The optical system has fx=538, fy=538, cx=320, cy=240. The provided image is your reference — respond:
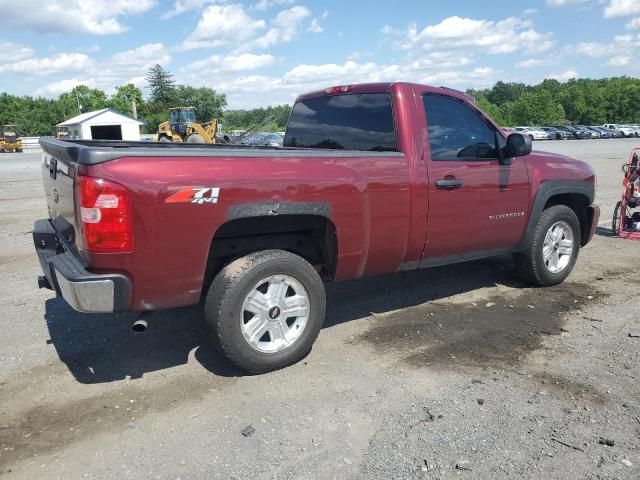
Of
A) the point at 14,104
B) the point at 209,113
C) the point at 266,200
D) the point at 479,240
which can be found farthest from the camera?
the point at 209,113

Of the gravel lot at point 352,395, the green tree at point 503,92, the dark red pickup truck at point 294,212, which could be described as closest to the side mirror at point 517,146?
the dark red pickup truck at point 294,212

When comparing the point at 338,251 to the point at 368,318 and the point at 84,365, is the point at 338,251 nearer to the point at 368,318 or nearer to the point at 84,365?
the point at 368,318

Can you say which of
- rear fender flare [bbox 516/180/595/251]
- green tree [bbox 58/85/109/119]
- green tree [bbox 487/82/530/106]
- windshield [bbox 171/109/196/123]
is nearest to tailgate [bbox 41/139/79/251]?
rear fender flare [bbox 516/180/595/251]

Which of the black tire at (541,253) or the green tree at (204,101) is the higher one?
the green tree at (204,101)

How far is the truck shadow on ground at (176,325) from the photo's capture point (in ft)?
13.0

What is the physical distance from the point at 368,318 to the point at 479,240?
1.22 metres

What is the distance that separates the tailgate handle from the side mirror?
12.1 ft

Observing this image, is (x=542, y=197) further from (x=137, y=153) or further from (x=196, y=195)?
(x=137, y=153)

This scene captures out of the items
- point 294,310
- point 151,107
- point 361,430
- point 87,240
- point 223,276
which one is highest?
point 151,107

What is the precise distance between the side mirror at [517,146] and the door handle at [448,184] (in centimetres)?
69

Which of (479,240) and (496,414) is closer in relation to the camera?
(496,414)

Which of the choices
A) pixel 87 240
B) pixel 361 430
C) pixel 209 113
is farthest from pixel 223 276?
pixel 209 113

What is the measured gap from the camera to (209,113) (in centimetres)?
9788

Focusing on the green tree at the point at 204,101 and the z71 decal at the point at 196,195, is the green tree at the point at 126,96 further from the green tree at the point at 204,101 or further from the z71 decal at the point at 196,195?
the z71 decal at the point at 196,195
